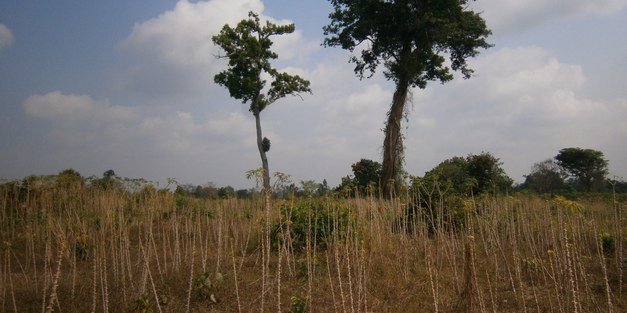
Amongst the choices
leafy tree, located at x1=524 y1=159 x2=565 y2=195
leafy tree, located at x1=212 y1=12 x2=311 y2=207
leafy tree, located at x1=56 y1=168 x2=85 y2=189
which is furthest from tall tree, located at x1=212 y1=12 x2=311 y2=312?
leafy tree, located at x1=524 y1=159 x2=565 y2=195

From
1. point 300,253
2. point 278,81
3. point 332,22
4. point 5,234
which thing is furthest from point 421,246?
point 278,81

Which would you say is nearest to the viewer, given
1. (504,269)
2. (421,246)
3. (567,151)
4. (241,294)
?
(241,294)

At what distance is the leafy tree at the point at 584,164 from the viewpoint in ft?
88.1

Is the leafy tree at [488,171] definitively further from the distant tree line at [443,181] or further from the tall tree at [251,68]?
the tall tree at [251,68]

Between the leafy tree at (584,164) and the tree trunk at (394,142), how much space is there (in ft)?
58.2

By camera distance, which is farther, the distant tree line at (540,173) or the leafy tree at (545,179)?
the leafy tree at (545,179)

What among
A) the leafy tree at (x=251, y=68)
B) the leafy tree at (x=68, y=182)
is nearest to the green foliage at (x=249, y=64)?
the leafy tree at (x=251, y=68)

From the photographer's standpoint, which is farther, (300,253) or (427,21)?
(427,21)

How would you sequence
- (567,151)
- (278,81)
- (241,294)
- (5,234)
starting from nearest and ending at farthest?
(241,294) → (5,234) → (278,81) → (567,151)

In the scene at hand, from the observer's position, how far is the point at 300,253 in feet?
22.6

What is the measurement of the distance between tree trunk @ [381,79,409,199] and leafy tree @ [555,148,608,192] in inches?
699

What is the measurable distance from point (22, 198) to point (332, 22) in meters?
12.8

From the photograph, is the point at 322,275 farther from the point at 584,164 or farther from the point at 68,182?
the point at 584,164

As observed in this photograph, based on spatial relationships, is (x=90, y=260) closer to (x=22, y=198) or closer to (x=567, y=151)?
(x=22, y=198)
